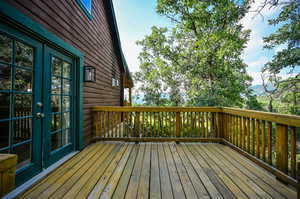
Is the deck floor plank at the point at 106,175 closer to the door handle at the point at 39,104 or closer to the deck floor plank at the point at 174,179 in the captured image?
the deck floor plank at the point at 174,179

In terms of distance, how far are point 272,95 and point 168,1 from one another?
6651 mm

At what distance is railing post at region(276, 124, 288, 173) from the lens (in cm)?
189

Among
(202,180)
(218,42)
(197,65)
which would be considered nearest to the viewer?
(202,180)

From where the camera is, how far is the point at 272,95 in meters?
5.45

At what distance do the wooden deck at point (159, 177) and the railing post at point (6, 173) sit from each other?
71 cm

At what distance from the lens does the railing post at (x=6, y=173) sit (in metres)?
0.98

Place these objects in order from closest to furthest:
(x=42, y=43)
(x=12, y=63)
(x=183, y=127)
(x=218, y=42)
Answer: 1. (x=12, y=63)
2. (x=42, y=43)
3. (x=183, y=127)
4. (x=218, y=42)

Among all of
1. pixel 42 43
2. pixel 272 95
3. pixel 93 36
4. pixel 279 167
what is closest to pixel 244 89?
pixel 272 95

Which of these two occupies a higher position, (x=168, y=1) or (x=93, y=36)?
(x=168, y=1)

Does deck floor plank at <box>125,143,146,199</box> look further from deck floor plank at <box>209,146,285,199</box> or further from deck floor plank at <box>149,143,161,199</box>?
deck floor plank at <box>209,146,285,199</box>

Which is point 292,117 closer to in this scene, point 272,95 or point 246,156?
point 246,156

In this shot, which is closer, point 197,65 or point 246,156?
point 246,156

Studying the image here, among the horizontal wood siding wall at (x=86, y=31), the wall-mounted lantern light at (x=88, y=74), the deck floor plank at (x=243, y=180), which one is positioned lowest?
the deck floor plank at (x=243, y=180)

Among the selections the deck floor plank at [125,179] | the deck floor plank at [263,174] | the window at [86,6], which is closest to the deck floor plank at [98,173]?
the deck floor plank at [125,179]
